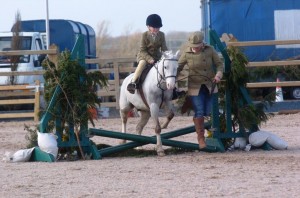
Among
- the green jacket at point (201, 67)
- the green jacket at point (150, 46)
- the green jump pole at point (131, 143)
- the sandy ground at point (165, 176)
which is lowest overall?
the sandy ground at point (165, 176)

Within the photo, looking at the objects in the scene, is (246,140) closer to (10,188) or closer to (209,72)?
(209,72)

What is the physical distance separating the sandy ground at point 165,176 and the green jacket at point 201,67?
1.11 m

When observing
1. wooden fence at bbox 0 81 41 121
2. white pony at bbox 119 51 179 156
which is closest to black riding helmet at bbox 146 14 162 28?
white pony at bbox 119 51 179 156

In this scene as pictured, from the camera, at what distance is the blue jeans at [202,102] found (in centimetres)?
1460

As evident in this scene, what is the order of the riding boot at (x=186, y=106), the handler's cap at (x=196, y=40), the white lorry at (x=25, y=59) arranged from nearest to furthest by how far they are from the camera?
1. the handler's cap at (x=196, y=40)
2. the riding boot at (x=186, y=106)
3. the white lorry at (x=25, y=59)

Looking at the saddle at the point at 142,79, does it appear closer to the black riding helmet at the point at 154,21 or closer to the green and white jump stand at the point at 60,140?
the black riding helmet at the point at 154,21

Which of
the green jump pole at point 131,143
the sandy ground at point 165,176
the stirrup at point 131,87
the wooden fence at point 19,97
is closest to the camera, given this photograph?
the sandy ground at point 165,176

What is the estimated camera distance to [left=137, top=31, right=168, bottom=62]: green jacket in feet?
48.5

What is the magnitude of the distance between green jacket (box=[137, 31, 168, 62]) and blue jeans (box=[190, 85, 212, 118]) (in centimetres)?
93

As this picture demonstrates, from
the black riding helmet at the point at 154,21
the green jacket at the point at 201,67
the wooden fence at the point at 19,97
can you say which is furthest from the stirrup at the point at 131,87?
the wooden fence at the point at 19,97

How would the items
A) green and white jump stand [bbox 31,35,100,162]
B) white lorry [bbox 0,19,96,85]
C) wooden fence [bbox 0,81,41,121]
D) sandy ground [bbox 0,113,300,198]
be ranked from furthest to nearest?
white lorry [bbox 0,19,96,85] → wooden fence [bbox 0,81,41,121] → green and white jump stand [bbox 31,35,100,162] → sandy ground [bbox 0,113,300,198]

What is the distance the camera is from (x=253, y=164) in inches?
504

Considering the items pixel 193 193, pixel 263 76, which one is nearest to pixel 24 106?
pixel 263 76

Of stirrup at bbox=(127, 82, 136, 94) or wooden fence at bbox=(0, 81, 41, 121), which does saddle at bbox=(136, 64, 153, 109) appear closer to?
stirrup at bbox=(127, 82, 136, 94)
